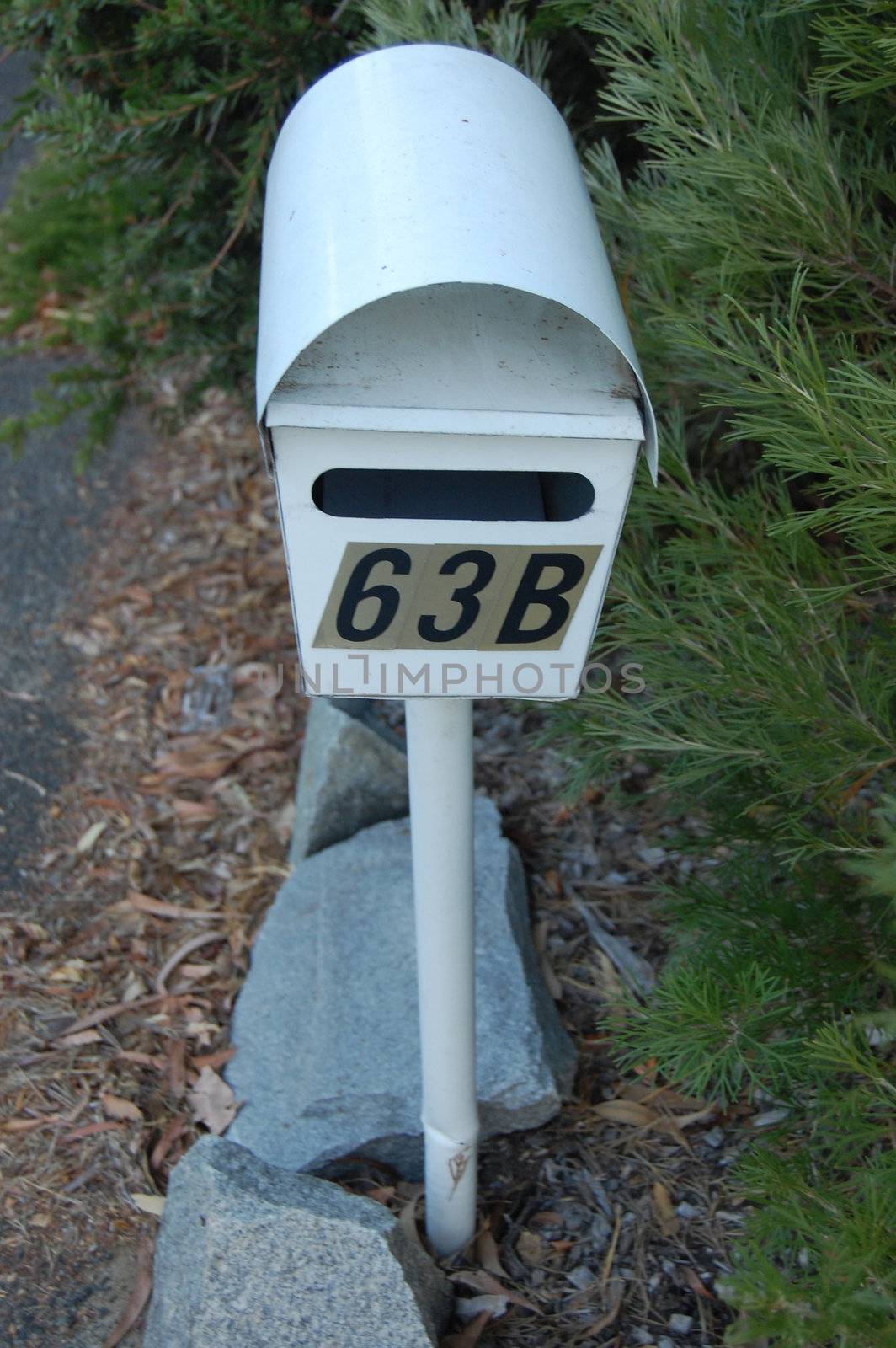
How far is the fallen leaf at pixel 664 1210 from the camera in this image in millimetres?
1734

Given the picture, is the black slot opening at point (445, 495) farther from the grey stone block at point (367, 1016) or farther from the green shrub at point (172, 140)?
the green shrub at point (172, 140)

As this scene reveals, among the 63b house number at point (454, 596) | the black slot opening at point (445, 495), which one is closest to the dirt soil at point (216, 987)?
the 63b house number at point (454, 596)

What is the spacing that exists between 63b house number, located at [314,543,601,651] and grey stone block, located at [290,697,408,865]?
1.22 m

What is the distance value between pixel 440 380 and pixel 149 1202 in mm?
1487

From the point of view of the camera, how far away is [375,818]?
247 centimetres

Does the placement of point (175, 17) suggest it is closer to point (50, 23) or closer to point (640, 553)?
point (50, 23)

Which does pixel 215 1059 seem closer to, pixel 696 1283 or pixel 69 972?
pixel 69 972

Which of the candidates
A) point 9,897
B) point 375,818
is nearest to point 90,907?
point 9,897

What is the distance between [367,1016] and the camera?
2020 mm

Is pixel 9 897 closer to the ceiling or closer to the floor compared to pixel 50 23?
closer to the floor

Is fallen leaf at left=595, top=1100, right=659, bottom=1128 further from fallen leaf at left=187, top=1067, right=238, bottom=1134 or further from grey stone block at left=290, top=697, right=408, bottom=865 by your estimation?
grey stone block at left=290, top=697, right=408, bottom=865

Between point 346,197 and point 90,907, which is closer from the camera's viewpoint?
point 346,197

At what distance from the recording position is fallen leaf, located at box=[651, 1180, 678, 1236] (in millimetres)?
1734

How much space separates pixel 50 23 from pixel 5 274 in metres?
2.37
